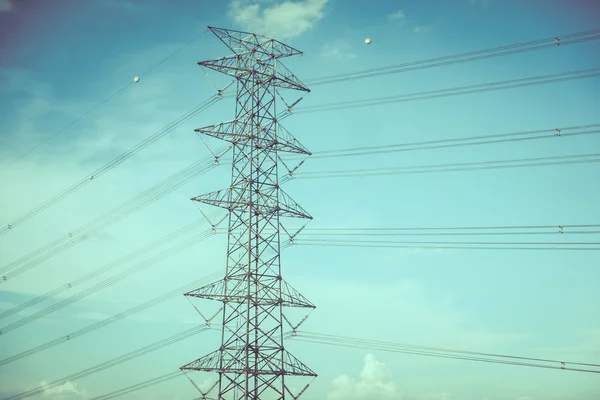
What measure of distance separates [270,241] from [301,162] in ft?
20.0

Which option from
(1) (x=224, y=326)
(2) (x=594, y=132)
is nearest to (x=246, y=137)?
(1) (x=224, y=326)

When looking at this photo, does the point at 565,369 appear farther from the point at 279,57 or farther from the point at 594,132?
the point at 279,57

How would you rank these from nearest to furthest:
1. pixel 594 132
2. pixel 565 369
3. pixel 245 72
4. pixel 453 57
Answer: pixel 594 132 < pixel 565 369 < pixel 453 57 < pixel 245 72

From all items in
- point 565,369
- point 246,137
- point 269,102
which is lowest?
point 565,369

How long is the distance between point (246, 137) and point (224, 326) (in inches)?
457

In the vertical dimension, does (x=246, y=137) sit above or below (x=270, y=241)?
above

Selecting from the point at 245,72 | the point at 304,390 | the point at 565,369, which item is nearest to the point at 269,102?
the point at 245,72

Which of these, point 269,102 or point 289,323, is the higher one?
point 269,102

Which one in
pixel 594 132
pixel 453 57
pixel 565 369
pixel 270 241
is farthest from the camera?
pixel 270 241

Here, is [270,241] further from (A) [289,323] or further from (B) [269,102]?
(B) [269,102]

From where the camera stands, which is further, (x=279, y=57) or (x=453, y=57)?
(x=279, y=57)

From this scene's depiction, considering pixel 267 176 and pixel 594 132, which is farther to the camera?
pixel 267 176

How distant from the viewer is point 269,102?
3406cm

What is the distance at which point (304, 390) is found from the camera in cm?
2970
